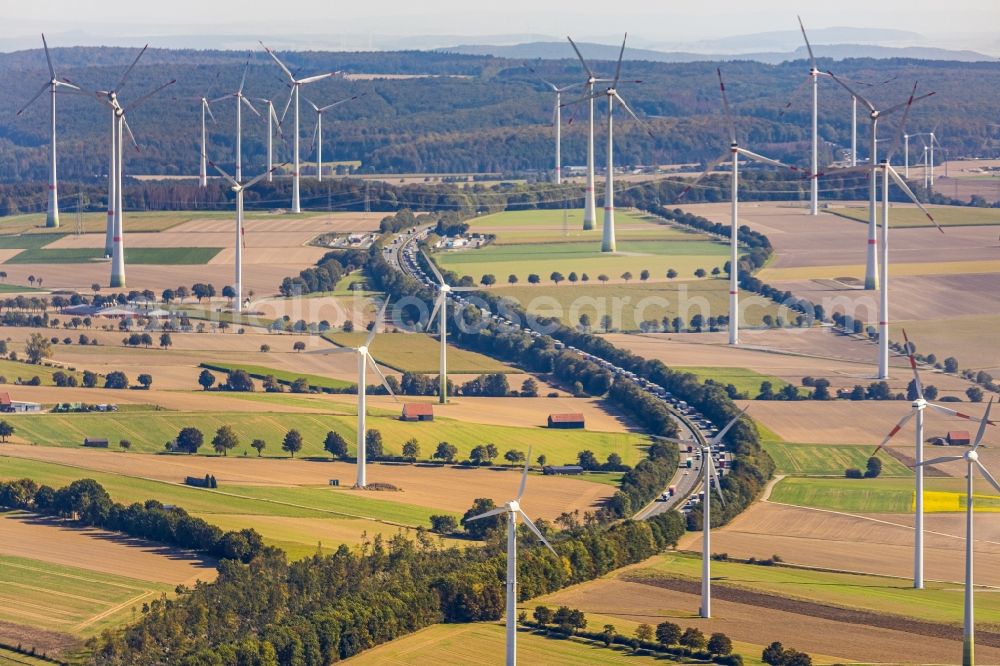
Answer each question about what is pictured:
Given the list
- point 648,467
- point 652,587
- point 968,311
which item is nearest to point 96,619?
point 652,587

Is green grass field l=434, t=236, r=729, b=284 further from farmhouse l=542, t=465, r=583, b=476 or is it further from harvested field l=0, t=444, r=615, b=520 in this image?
harvested field l=0, t=444, r=615, b=520

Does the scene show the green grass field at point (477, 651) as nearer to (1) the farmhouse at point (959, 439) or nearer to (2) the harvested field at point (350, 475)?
(2) the harvested field at point (350, 475)

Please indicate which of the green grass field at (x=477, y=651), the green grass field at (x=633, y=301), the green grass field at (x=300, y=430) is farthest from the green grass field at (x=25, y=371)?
the green grass field at (x=477, y=651)

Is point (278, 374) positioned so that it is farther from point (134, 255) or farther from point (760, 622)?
point (134, 255)

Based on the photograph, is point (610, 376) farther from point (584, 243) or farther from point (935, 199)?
point (935, 199)

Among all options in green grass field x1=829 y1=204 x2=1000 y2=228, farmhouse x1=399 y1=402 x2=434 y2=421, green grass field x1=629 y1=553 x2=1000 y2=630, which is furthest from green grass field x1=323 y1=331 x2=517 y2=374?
green grass field x1=829 y1=204 x2=1000 y2=228

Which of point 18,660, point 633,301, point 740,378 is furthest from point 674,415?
point 18,660
